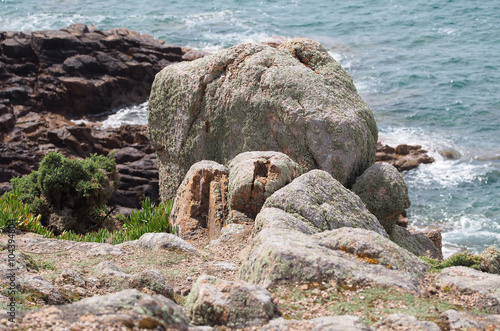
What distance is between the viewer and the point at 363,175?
11.4 m

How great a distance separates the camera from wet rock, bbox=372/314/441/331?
4719 mm

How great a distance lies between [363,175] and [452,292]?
17.6ft

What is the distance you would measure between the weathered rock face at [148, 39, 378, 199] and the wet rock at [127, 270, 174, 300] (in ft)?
19.5

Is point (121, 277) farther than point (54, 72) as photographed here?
No

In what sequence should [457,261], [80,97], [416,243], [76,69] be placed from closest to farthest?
[457,261] < [416,243] < [80,97] < [76,69]

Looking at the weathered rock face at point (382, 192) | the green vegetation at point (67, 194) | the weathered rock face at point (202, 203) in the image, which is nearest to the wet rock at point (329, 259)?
the weathered rock face at point (202, 203)

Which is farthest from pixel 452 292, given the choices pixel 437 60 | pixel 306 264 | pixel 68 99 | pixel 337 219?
pixel 437 60

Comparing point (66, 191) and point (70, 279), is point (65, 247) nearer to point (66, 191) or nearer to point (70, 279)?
point (70, 279)

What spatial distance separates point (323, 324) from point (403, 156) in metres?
24.1

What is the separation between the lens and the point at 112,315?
4.29 metres

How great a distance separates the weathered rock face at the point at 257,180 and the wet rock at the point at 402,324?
4983 millimetres

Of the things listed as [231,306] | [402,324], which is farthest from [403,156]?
[231,306]

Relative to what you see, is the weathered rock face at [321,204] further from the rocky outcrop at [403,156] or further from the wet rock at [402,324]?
the rocky outcrop at [403,156]

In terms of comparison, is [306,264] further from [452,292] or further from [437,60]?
[437,60]
